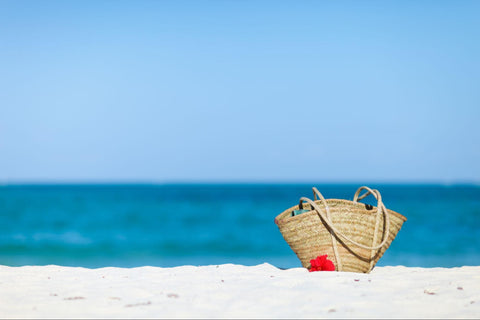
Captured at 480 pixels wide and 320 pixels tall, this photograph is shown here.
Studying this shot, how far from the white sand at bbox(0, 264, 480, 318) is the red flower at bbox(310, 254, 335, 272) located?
0.62 feet

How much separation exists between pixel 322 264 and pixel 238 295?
163 cm

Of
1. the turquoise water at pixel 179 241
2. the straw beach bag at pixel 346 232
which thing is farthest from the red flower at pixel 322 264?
the turquoise water at pixel 179 241

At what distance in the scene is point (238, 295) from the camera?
4285 millimetres

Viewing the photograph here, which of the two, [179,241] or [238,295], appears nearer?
[238,295]

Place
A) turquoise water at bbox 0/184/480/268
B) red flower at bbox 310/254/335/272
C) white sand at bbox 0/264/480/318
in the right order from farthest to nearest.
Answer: turquoise water at bbox 0/184/480/268, red flower at bbox 310/254/335/272, white sand at bbox 0/264/480/318

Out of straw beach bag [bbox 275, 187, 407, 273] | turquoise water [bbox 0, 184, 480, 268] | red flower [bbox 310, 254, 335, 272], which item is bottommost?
red flower [bbox 310, 254, 335, 272]

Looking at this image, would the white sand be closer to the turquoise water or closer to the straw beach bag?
the straw beach bag

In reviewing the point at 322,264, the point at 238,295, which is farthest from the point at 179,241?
the point at 238,295

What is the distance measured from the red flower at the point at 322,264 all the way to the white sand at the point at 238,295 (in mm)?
190

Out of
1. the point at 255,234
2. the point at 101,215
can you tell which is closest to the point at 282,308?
the point at 255,234

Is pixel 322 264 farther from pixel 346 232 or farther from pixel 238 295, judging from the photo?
pixel 238 295

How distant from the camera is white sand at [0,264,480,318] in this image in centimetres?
378

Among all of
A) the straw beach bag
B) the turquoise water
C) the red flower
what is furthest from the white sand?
the turquoise water

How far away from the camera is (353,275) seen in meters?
5.23
